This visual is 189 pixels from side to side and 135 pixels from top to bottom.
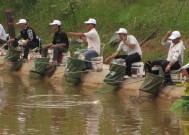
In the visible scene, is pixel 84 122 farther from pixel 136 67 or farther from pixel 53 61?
pixel 53 61

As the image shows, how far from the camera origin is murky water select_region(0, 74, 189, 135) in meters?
13.4

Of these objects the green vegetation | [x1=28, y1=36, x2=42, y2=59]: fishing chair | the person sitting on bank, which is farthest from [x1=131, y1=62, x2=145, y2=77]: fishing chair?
[x1=28, y1=36, x2=42, y2=59]: fishing chair

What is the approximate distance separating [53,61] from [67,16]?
8079mm

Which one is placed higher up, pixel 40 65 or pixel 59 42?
pixel 59 42

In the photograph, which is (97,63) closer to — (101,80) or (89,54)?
(89,54)

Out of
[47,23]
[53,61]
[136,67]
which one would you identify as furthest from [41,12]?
[136,67]

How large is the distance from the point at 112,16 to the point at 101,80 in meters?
8.03

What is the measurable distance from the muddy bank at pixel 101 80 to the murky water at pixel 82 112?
154 millimetres

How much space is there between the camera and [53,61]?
22.0 metres

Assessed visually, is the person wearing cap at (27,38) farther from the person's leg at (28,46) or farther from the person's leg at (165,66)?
the person's leg at (165,66)

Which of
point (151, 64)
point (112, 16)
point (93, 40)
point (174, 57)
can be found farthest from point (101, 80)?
point (112, 16)

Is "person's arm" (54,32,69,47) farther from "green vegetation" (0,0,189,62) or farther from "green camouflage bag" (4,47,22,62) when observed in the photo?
"green vegetation" (0,0,189,62)

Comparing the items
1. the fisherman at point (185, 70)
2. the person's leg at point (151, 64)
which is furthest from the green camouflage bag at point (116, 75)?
the fisherman at point (185, 70)

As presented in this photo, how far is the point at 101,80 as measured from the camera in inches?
777
